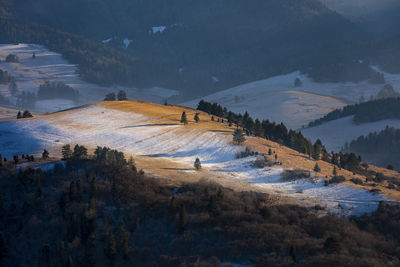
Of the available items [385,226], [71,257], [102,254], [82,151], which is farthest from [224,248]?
[82,151]

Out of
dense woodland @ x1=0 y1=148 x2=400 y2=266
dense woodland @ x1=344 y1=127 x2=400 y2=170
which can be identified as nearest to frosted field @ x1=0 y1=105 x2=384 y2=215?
dense woodland @ x1=0 y1=148 x2=400 y2=266

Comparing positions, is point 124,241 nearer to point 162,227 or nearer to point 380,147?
point 162,227

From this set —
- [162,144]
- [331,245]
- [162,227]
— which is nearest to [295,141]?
[162,144]

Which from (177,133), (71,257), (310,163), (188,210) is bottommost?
(71,257)

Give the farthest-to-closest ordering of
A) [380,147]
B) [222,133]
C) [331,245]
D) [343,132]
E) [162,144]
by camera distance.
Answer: [343,132] → [380,147] → [222,133] → [162,144] → [331,245]

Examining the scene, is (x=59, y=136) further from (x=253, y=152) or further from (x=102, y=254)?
(x=102, y=254)
